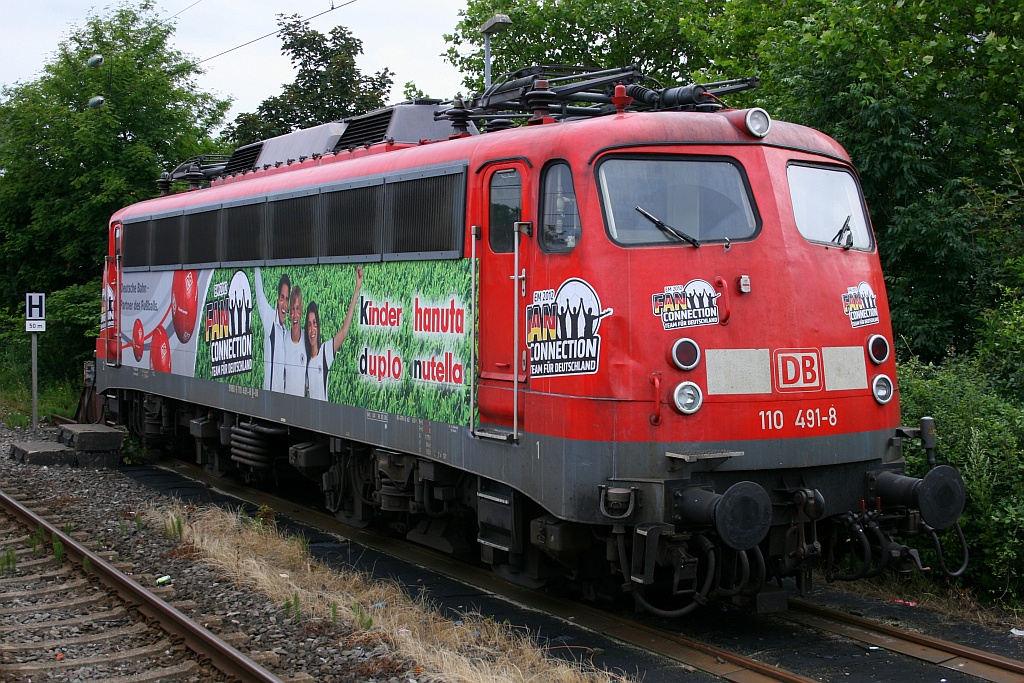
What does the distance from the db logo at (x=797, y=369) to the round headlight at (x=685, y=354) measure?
553 millimetres

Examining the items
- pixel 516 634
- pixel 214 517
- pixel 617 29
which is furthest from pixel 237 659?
pixel 617 29

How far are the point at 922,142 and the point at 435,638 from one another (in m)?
8.40

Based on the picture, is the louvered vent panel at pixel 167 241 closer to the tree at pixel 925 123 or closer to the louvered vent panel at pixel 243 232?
the louvered vent panel at pixel 243 232

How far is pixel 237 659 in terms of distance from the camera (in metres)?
6.69

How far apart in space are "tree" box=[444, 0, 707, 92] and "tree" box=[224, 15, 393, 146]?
298 cm

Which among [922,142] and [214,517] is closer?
[214,517]

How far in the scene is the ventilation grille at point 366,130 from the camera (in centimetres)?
1053

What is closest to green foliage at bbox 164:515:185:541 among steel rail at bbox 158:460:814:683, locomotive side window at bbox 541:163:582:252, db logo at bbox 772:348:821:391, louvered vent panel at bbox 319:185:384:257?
steel rail at bbox 158:460:814:683

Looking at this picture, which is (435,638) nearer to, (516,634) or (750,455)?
(516,634)

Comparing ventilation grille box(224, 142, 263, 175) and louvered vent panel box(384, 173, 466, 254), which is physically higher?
ventilation grille box(224, 142, 263, 175)

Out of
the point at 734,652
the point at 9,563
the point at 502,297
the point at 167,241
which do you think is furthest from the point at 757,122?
the point at 167,241

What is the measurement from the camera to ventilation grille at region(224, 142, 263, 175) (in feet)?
44.1

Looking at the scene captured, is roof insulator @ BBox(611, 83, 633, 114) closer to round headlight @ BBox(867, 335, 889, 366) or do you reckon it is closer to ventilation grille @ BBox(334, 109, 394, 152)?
round headlight @ BBox(867, 335, 889, 366)

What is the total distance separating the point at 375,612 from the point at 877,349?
12.8ft
